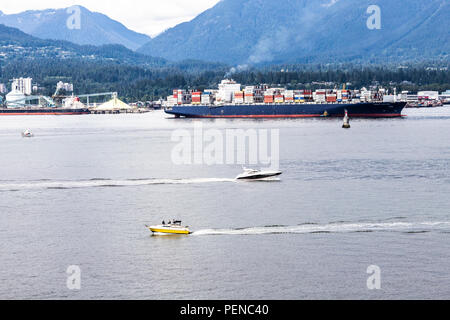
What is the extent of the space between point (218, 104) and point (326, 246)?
13120cm

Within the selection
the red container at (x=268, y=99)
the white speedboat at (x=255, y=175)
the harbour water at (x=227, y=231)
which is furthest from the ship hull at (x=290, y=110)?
the white speedboat at (x=255, y=175)

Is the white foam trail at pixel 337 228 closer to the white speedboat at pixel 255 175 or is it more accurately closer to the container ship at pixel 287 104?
the white speedboat at pixel 255 175

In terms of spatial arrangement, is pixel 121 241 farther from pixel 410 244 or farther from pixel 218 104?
pixel 218 104

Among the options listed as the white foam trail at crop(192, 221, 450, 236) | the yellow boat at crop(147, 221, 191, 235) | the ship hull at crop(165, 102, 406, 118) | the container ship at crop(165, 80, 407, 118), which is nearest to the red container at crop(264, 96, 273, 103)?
the container ship at crop(165, 80, 407, 118)

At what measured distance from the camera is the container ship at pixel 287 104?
141m

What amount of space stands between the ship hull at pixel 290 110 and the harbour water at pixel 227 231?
86.8 m

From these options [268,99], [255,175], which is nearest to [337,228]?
[255,175]

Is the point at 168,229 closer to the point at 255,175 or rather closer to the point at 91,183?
the point at 255,175

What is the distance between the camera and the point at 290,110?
14938cm

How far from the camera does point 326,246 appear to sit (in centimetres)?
2702
